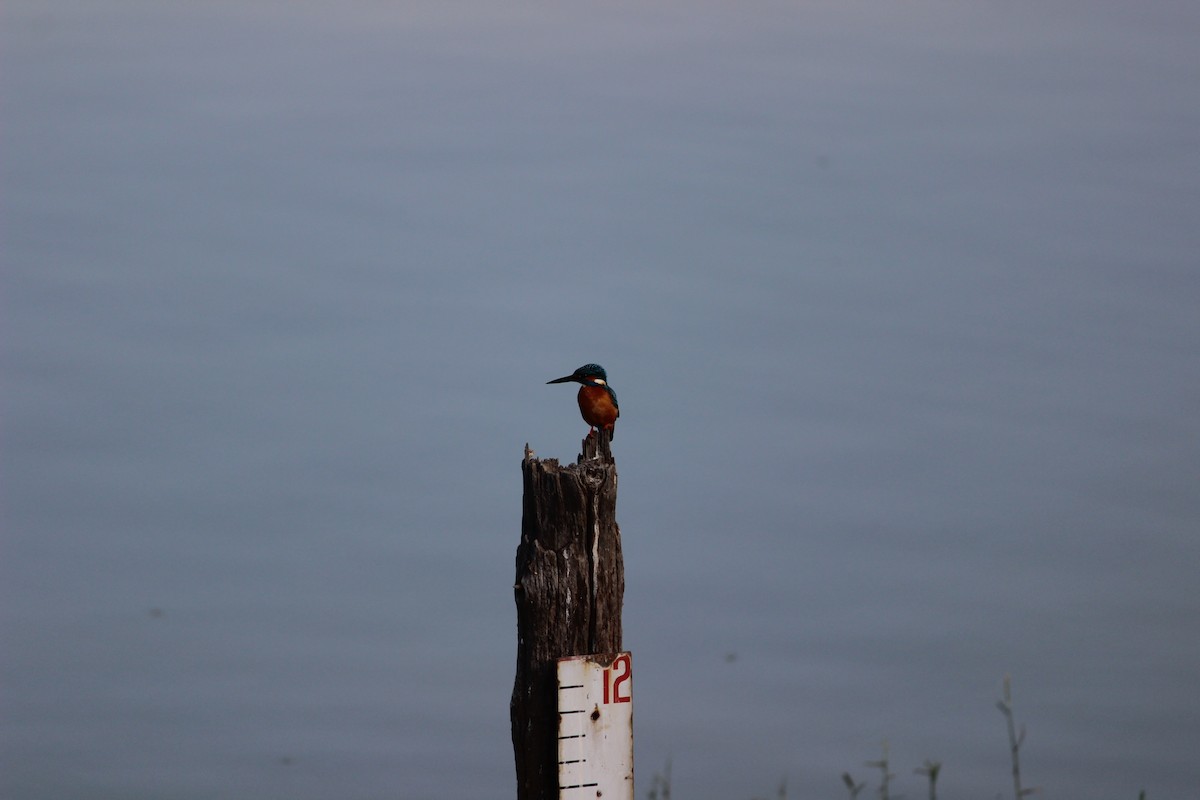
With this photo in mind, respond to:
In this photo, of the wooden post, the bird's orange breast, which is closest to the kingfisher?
the bird's orange breast

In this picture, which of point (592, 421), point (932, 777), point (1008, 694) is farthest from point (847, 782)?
point (592, 421)

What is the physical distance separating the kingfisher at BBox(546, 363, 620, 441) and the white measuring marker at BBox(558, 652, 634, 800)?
3009 millimetres

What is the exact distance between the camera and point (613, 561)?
24.4ft

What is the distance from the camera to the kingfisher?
10.0 metres

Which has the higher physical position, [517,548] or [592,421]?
[592,421]

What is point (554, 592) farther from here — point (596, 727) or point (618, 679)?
point (596, 727)

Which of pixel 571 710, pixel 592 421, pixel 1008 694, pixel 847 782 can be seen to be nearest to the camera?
pixel 1008 694

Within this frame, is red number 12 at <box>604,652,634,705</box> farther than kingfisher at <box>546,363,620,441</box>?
No

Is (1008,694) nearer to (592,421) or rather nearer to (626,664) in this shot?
(626,664)

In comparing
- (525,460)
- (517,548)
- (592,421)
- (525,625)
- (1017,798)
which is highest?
(592,421)

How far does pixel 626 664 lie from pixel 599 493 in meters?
0.96

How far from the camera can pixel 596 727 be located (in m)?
7.20

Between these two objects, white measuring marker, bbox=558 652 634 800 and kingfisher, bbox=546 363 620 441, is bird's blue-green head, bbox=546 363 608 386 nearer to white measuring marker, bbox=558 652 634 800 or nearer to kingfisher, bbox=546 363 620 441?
kingfisher, bbox=546 363 620 441

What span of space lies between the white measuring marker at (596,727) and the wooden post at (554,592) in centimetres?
7
